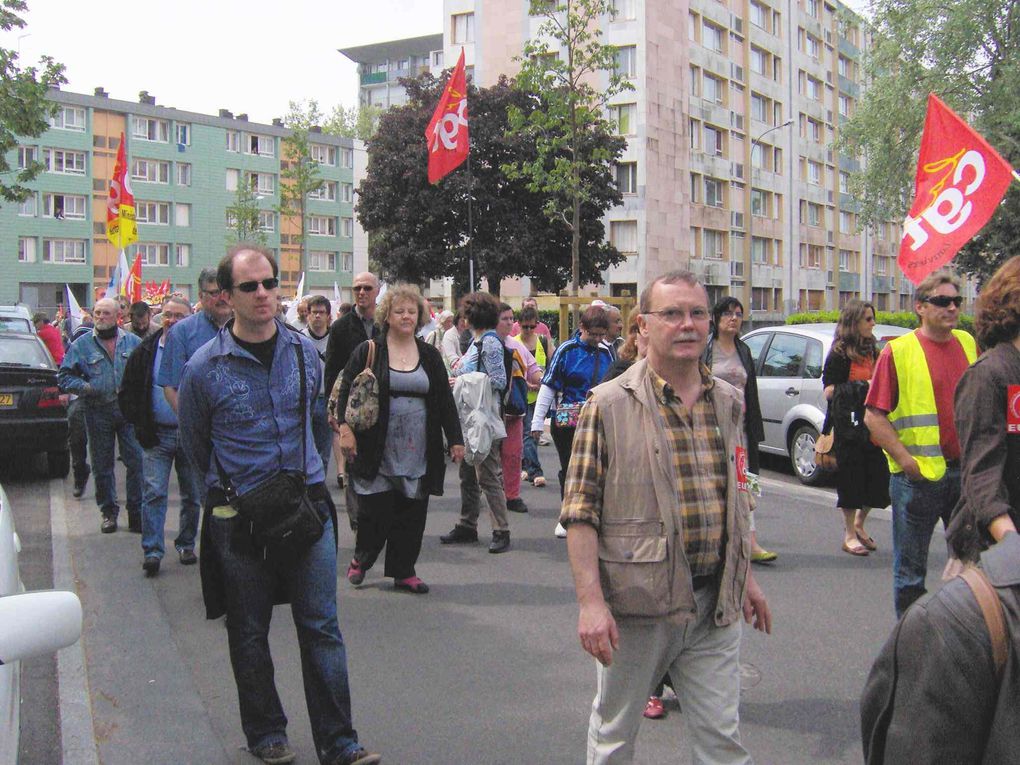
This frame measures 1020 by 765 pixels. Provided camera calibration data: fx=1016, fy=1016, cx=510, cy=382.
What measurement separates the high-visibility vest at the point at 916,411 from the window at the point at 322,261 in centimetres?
7894

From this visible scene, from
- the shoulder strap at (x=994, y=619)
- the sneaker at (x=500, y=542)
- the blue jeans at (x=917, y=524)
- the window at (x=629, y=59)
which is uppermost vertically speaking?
the window at (x=629, y=59)

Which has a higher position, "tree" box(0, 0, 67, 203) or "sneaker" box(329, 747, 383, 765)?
"tree" box(0, 0, 67, 203)

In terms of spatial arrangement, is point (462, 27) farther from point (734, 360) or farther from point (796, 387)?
point (734, 360)

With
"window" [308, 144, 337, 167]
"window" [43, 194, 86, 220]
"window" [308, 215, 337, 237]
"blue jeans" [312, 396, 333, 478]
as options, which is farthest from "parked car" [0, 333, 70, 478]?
"window" [308, 144, 337, 167]

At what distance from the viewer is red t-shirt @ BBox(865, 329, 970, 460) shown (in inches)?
185

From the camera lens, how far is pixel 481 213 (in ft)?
135

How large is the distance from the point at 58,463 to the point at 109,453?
11.9ft

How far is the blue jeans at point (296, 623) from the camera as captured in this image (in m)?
3.85

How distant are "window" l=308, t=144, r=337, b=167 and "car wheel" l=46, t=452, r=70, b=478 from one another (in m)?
71.6

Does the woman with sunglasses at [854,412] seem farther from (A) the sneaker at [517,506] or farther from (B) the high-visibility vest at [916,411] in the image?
(A) the sneaker at [517,506]

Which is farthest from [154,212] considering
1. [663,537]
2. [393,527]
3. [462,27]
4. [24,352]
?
[663,537]

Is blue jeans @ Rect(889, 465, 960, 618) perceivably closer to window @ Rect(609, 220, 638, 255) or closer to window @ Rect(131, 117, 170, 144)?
window @ Rect(609, 220, 638, 255)

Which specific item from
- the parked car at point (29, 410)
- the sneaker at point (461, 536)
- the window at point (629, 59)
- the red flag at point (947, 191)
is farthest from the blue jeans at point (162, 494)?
the window at point (629, 59)

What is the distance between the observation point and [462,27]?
5116 centimetres
